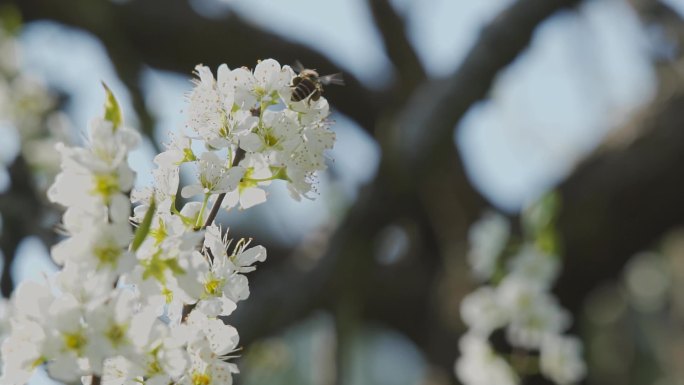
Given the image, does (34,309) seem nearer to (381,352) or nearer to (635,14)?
(635,14)

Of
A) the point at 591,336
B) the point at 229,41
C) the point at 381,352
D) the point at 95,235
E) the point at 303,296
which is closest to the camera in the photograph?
the point at 95,235

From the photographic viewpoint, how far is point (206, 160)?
22.6 inches

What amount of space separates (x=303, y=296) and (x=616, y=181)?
0.82 metres

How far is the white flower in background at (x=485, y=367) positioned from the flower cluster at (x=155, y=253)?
93 centimetres

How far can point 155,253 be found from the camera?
0.52m

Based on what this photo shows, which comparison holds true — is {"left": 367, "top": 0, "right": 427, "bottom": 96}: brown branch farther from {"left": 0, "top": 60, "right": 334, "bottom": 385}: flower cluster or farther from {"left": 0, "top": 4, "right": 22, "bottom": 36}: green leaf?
{"left": 0, "top": 60, "right": 334, "bottom": 385}: flower cluster

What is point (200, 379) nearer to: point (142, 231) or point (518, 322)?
point (142, 231)

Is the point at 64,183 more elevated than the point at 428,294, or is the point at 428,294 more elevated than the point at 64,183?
the point at 64,183

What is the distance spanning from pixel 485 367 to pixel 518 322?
11 centimetres

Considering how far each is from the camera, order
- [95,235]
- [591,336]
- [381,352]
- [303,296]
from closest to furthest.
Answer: [95,235] → [303,296] → [591,336] → [381,352]

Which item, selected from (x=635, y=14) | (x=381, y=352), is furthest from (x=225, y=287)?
(x=381, y=352)

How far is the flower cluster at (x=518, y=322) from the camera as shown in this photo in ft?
4.62

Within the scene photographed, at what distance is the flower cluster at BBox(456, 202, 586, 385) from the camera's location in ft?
4.62

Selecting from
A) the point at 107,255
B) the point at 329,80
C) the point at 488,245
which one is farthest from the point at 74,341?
the point at 488,245
